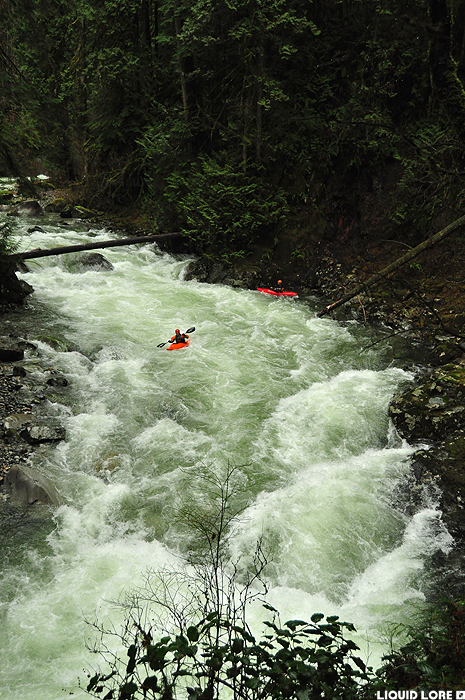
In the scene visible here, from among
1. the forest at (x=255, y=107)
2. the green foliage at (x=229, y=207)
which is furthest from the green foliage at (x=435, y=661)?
the green foliage at (x=229, y=207)

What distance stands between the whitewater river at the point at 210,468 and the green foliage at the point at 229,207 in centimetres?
298

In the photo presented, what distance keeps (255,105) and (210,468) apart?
35.0ft

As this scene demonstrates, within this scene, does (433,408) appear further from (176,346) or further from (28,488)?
(28,488)

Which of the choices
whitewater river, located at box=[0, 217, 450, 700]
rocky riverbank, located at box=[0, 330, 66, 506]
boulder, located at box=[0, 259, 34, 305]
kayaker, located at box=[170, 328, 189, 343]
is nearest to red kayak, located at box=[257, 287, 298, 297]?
whitewater river, located at box=[0, 217, 450, 700]

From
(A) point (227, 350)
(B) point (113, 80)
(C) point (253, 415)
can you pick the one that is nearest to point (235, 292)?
(A) point (227, 350)

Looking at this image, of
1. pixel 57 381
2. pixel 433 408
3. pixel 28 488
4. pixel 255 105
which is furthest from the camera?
pixel 255 105

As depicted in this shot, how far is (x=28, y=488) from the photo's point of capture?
5430 millimetres

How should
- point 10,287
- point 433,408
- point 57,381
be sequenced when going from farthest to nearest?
point 10,287 → point 57,381 → point 433,408

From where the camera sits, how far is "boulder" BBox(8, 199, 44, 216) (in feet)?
58.0

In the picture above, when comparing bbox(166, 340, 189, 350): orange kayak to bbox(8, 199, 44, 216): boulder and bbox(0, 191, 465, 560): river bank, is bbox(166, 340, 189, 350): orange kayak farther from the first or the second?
bbox(8, 199, 44, 216): boulder

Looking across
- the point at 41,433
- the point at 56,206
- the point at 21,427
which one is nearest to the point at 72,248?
the point at 21,427

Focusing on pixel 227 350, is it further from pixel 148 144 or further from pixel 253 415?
pixel 148 144

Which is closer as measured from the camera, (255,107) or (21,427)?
(21,427)

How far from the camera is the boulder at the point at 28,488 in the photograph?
17.7 feet
